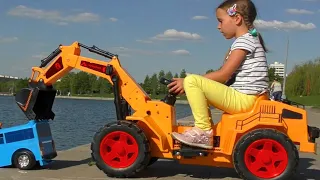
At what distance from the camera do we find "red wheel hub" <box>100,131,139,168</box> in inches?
229

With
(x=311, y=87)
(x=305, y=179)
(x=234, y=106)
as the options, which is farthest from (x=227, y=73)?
(x=311, y=87)

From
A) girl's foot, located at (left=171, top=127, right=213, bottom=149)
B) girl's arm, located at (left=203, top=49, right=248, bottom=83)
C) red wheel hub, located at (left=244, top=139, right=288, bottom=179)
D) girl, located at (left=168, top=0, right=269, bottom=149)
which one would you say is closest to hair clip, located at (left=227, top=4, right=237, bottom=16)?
girl, located at (left=168, top=0, right=269, bottom=149)

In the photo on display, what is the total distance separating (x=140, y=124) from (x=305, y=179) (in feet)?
7.33

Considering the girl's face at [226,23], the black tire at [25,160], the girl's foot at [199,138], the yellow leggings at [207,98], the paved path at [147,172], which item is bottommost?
the paved path at [147,172]

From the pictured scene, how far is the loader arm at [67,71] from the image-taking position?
20.4 ft

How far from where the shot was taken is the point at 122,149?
5.85m

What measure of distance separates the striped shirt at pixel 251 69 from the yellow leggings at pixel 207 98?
132 mm

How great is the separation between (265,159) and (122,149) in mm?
1730

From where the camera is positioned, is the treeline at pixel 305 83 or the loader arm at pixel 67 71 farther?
the treeline at pixel 305 83

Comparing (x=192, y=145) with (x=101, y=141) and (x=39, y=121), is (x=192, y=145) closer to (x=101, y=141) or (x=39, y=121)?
(x=101, y=141)

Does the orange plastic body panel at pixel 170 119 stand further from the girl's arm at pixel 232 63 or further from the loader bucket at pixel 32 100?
the girl's arm at pixel 232 63

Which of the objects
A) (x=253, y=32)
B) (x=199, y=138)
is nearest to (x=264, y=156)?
(x=199, y=138)

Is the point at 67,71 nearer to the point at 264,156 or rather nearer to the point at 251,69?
the point at 251,69

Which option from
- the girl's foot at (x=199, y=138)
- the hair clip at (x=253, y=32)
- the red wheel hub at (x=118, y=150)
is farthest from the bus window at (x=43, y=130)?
the hair clip at (x=253, y=32)
